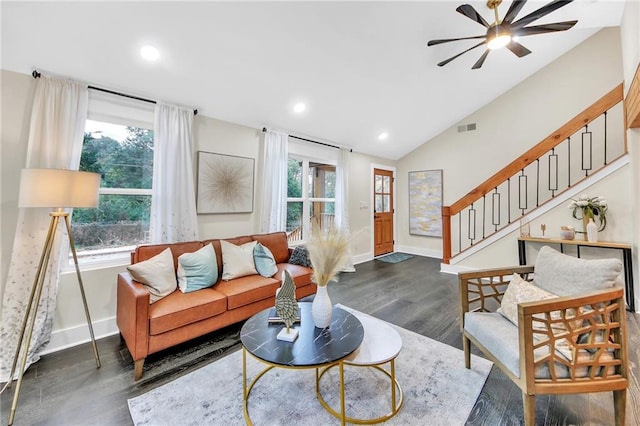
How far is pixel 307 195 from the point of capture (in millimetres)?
4707

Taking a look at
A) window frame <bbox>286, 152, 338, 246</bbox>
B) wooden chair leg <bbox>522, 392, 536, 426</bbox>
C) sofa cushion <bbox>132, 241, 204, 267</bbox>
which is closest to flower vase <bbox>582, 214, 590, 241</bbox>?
wooden chair leg <bbox>522, 392, 536, 426</bbox>

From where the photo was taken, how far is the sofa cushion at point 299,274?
3008 millimetres

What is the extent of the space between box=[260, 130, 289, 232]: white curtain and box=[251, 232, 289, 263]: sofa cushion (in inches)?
11.2

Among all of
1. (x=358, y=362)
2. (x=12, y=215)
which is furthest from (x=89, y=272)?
(x=358, y=362)

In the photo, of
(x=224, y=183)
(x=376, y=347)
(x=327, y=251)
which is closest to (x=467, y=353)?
(x=376, y=347)

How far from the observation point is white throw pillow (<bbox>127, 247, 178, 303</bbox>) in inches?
86.4

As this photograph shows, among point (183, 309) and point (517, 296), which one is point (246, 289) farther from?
point (517, 296)

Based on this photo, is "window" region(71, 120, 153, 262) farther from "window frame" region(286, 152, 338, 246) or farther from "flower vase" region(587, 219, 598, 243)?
"flower vase" region(587, 219, 598, 243)

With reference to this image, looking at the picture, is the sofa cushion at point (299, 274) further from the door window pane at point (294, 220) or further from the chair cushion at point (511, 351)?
the chair cushion at point (511, 351)

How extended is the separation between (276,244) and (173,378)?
1858 mm

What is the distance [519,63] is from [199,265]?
561 cm

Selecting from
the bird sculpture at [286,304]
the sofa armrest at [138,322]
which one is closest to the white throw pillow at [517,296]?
the bird sculpture at [286,304]

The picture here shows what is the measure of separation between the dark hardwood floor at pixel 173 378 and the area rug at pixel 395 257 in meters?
2.35

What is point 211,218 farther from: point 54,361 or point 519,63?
point 519,63
